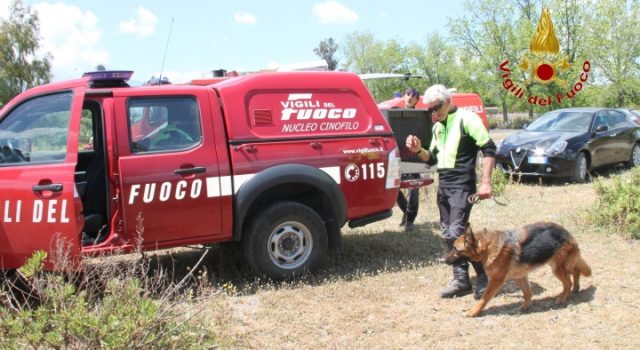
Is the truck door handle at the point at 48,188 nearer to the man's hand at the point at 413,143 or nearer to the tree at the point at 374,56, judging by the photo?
the man's hand at the point at 413,143

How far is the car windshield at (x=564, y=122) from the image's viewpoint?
11.2 metres

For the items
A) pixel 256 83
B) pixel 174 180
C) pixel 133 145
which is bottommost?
pixel 174 180

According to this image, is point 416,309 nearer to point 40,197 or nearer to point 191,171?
point 191,171

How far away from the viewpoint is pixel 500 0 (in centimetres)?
4219

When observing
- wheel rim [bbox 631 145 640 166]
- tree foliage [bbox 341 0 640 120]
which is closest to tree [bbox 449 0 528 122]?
tree foliage [bbox 341 0 640 120]

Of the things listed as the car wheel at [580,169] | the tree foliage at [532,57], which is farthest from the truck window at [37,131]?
the tree foliage at [532,57]

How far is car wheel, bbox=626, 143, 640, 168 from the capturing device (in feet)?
40.9

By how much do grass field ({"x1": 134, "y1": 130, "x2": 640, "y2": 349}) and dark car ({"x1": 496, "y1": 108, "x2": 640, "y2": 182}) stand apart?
3.99m

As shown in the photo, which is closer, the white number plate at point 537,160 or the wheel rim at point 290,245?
the wheel rim at point 290,245

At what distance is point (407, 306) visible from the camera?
15.2 feet

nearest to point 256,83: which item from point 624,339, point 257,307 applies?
point 257,307

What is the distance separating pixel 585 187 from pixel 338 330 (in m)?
7.65

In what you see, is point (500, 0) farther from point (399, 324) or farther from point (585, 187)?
point (399, 324)

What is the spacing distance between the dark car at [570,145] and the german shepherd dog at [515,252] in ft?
20.6
